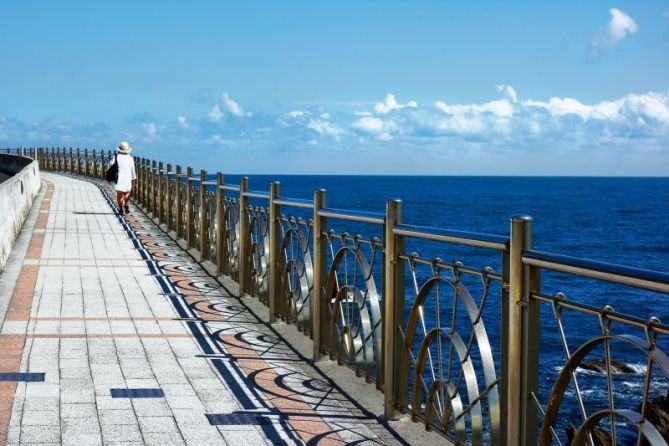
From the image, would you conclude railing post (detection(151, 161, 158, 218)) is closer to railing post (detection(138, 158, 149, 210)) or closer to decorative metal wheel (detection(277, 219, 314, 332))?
railing post (detection(138, 158, 149, 210))

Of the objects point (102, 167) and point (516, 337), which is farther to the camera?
point (102, 167)

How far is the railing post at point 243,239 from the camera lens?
11133 millimetres

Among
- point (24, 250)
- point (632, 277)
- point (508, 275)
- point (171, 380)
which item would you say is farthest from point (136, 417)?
point (24, 250)

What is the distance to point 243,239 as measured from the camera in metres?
11.2

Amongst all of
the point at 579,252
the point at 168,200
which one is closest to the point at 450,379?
the point at 168,200

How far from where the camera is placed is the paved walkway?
18.4ft

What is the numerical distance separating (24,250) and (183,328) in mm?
7718

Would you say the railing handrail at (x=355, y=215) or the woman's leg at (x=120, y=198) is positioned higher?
the railing handrail at (x=355, y=215)

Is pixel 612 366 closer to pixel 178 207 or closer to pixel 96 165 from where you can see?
pixel 178 207

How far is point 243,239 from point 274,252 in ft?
5.80

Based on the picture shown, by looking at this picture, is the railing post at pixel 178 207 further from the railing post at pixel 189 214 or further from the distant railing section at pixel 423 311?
the distant railing section at pixel 423 311

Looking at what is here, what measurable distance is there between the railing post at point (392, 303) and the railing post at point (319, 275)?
70.3 inches

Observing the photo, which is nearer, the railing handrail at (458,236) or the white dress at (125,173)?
the railing handrail at (458,236)

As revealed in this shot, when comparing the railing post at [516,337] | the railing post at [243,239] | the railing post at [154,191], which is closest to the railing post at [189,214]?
the railing post at [243,239]
